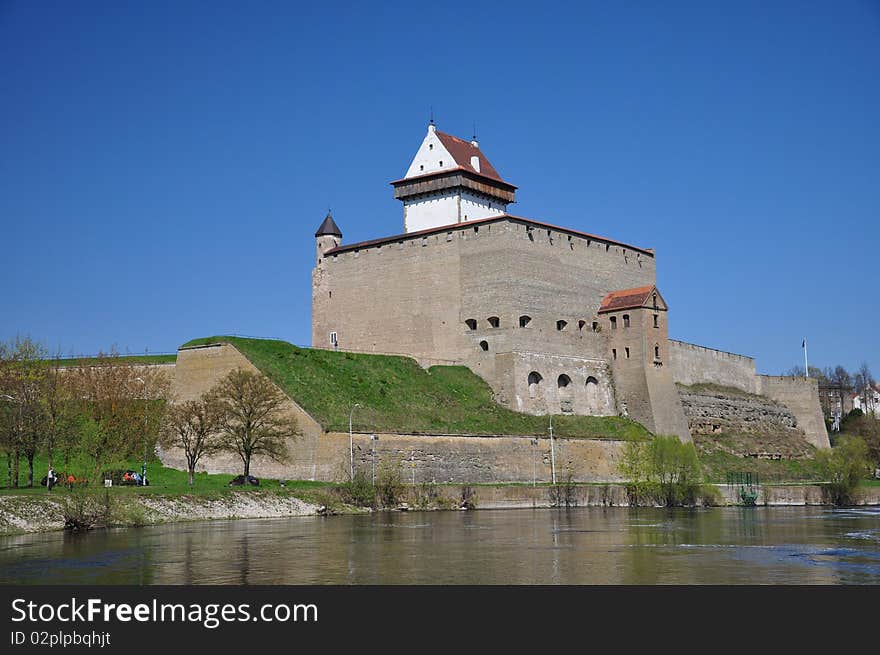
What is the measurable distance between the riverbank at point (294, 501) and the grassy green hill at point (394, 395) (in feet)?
11.5

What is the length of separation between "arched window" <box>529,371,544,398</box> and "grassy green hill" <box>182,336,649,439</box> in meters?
1.72

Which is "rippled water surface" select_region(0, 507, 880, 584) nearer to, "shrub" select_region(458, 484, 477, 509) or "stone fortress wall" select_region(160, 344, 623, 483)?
"stone fortress wall" select_region(160, 344, 623, 483)

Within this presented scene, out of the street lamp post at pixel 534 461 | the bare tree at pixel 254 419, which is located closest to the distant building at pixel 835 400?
the street lamp post at pixel 534 461

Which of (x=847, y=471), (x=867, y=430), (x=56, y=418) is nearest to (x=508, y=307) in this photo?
(x=847, y=471)

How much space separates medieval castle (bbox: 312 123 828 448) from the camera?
5131 cm

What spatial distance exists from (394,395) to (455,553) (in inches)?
964

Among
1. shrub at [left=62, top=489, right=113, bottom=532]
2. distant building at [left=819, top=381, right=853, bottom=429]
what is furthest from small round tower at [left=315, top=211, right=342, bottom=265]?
distant building at [left=819, top=381, right=853, bottom=429]

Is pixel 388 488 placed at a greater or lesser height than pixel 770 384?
lesser

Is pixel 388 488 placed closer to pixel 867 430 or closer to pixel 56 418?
pixel 56 418

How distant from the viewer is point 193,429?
127ft

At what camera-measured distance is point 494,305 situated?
51.3 meters

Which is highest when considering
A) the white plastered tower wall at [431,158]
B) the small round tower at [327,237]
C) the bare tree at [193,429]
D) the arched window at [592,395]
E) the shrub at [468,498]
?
the white plastered tower wall at [431,158]

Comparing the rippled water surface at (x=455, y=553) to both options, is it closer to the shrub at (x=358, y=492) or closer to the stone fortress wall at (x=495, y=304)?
the shrub at (x=358, y=492)

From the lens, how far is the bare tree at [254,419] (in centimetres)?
3847
